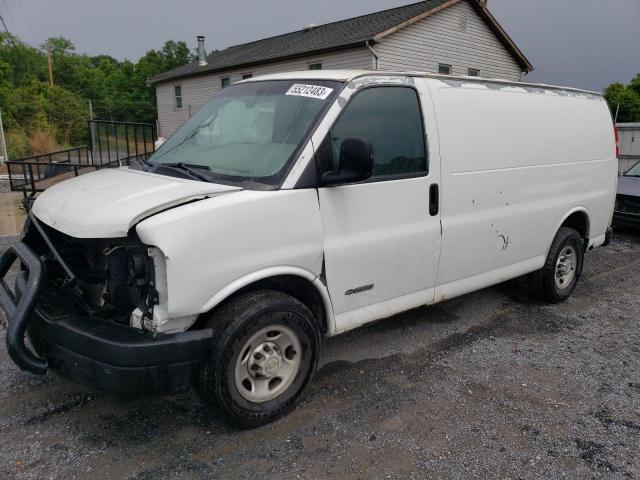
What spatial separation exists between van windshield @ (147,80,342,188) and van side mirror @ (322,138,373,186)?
0.26 m

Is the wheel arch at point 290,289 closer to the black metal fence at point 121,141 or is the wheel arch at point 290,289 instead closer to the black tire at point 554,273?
the black metal fence at point 121,141

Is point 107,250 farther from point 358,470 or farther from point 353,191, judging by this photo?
point 358,470

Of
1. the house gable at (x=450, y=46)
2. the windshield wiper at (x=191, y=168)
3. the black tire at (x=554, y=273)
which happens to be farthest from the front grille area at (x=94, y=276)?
the house gable at (x=450, y=46)

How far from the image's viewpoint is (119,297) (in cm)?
292

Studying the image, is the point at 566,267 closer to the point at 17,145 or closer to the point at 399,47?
the point at 399,47

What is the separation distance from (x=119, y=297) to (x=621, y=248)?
7.96 m

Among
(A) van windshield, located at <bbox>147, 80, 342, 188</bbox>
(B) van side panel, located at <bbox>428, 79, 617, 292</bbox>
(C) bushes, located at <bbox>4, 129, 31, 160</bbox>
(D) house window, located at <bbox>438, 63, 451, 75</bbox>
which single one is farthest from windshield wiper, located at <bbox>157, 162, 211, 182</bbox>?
(D) house window, located at <bbox>438, 63, 451, 75</bbox>

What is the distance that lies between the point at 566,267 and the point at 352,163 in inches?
137

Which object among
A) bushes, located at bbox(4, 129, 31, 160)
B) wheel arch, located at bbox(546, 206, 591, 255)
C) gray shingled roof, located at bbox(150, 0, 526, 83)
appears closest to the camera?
wheel arch, located at bbox(546, 206, 591, 255)

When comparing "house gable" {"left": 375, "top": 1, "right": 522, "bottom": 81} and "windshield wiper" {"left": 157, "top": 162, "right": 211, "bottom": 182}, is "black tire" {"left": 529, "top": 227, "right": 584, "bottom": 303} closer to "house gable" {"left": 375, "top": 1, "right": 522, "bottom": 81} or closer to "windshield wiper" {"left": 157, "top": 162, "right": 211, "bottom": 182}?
"windshield wiper" {"left": 157, "top": 162, "right": 211, "bottom": 182}

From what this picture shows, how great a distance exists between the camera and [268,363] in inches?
122

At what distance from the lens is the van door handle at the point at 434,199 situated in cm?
383

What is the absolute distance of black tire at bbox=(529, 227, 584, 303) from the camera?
5211 mm

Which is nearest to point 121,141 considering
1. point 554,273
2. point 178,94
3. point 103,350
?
point 178,94
